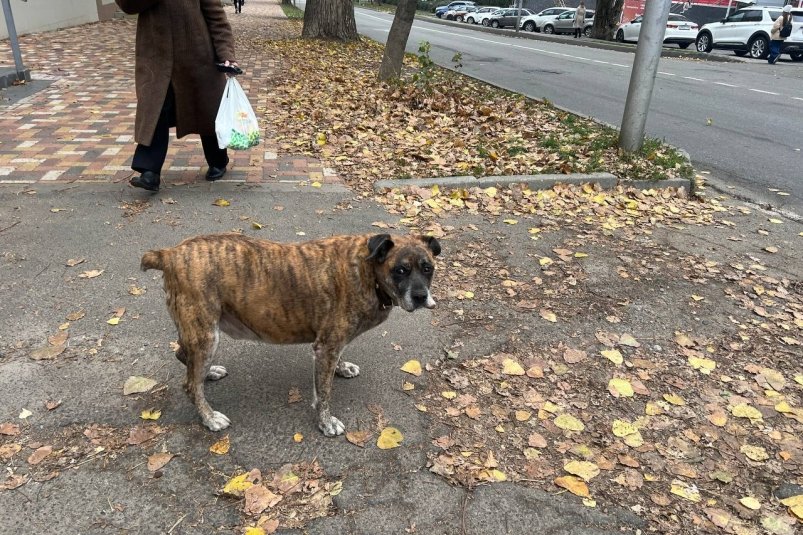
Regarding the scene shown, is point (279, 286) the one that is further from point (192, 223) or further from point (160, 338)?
point (192, 223)

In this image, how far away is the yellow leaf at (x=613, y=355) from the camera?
3453 mm

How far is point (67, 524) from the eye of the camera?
7.25 ft

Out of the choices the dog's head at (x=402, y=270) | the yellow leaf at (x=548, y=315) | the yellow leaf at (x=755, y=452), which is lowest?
the yellow leaf at (x=755, y=452)

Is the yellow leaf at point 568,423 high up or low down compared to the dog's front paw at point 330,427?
down

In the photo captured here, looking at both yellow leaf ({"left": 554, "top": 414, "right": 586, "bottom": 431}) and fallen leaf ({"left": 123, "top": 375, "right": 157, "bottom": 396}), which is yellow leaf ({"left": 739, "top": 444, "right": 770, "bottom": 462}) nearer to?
yellow leaf ({"left": 554, "top": 414, "right": 586, "bottom": 431})

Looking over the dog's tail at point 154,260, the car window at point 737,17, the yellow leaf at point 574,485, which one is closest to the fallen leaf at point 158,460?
the dog's tail at point 154,260

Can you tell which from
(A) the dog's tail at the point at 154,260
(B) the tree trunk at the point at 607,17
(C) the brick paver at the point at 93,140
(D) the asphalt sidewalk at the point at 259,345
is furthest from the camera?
(B) the tree trunk at the point at 607,17

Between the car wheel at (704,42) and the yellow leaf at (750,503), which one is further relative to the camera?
the car wheel at (704,42)

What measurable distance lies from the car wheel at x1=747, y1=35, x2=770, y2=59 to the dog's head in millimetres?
27934

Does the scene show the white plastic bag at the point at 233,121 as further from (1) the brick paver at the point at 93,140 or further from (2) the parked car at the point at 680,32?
(2) the parked car at the point at 680,32

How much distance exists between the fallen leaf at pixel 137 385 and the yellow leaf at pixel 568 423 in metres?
2.21

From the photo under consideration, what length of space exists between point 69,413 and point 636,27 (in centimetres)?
3437

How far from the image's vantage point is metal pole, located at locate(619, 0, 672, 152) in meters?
6.45

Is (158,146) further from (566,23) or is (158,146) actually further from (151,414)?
(566,23)
